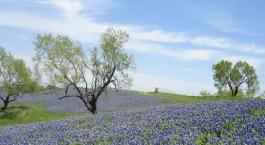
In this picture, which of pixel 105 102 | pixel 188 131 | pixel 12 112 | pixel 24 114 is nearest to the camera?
pixel 188 131

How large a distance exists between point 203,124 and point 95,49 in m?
34.8

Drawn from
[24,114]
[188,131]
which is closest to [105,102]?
[24,114]

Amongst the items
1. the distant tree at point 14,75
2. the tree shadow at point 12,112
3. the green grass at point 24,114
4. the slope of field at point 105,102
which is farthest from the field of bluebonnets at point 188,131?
the distant tree at point 14,75

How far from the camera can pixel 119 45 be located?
46.1 m

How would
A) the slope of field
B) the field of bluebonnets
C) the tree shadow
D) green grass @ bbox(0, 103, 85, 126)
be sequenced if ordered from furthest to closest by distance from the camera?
the slope of field, the tree shadow, green grass @ bbox(0, 103, 85, 126), the field of bluebonnets

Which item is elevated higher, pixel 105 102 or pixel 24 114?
pixel 105 102

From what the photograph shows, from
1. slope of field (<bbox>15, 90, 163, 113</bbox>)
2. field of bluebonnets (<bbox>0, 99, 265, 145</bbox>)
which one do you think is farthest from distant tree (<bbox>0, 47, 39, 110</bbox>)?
field of bluebonnets (<bbox>0, 99, 265, 145</bbox>)

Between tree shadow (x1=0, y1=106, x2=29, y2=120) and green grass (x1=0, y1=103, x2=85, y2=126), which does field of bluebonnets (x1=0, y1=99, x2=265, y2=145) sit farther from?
tree shadow (x1=0, y1=106, x2=29, y2=120)

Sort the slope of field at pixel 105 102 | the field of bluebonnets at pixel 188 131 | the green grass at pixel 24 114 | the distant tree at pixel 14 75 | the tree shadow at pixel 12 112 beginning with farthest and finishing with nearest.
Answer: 1. the distant tree at pixel 14 75
2. the slope of field at pixel 105 102
3. the tree shadow at pixel 12 112
4. the green grass at pixel 24 114
5. the field of bluebonnets at pixel 188 131

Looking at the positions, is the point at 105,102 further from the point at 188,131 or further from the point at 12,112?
the point at 188,131

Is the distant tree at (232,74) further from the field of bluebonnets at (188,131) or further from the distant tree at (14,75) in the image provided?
the field of bluebonnets at (188,131)

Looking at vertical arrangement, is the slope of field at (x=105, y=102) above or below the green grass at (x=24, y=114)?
above

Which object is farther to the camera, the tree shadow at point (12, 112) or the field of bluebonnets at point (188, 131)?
the tree shadow at point (12, 112)

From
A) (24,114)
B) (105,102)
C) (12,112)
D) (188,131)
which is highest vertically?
(105,102)
